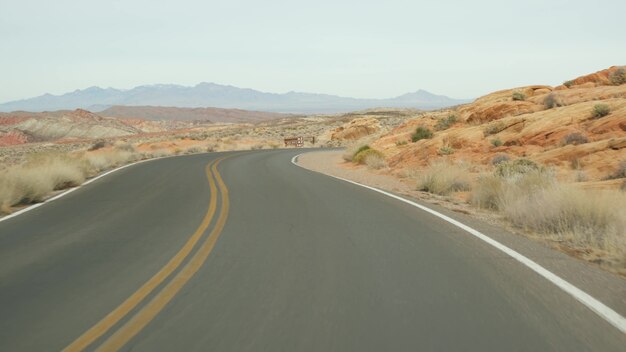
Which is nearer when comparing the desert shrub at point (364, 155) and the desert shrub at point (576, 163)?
the desert shrub at point (576, 163)

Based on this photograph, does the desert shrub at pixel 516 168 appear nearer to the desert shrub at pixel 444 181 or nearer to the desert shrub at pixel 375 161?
the desert shrub at pixel 444 181

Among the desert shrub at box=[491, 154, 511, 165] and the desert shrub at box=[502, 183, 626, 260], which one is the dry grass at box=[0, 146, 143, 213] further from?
the desert shrub at box=[491, 154, 511, 165]

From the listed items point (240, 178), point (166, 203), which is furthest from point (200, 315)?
point (240, 178)

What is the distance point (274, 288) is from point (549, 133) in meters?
19.8

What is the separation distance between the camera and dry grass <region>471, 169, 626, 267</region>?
8.15m

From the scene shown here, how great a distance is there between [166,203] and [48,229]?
366 cm

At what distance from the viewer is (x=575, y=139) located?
68.5ft

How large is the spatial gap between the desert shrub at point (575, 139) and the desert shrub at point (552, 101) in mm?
8232

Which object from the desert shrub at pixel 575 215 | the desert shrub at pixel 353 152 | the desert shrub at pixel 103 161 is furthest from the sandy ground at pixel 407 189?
the desert shrub at pixel 103 161

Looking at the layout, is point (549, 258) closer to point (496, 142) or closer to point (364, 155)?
point (496, 142)

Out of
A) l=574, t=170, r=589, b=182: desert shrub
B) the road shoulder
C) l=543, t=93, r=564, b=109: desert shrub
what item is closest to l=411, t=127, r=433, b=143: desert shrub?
l=543, t=93, r=564, b=109: desert shrub

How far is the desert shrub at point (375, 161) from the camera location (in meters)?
27.3

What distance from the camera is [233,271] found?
22.2 feet

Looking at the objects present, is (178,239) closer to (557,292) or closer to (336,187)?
(557,292)
